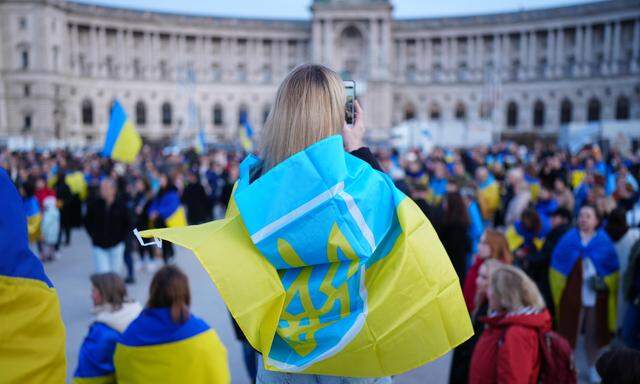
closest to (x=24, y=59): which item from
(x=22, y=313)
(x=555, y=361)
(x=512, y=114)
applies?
(x=512, y=114)

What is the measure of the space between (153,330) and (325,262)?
7.10 ft

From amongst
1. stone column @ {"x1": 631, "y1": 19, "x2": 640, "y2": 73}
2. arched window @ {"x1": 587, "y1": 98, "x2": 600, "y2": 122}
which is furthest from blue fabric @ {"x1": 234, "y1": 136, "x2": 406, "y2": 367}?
arched window @ {"x1": 587, "y1": 98, "x2": 600, "y2": 122}

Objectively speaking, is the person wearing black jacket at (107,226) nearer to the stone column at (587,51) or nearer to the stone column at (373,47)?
the stone column at (373,47)

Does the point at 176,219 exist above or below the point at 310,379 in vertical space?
below

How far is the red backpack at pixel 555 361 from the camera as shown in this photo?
3.87m

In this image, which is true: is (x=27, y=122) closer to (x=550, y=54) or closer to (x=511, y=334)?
(x=550, y=54)

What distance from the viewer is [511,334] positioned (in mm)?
3791

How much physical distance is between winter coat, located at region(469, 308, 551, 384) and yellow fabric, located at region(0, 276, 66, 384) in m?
2.87

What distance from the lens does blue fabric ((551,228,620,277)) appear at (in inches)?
257

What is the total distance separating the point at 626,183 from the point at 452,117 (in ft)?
174

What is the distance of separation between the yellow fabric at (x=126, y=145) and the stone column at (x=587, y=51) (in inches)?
2196

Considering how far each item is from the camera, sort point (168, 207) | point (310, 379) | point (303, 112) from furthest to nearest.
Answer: point (168, 207), point (310, 379), point (303, 112)

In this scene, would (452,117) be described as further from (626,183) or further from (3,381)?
(3,381)

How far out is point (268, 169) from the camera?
7.59ft
